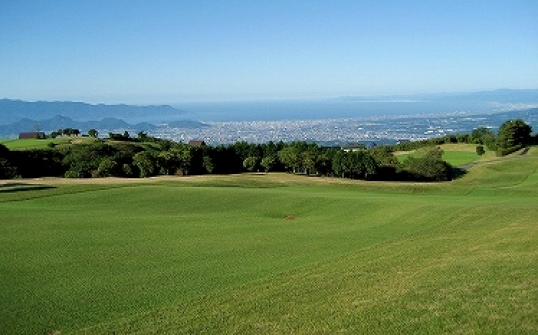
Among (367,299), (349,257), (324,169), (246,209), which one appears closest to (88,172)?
(324,169)

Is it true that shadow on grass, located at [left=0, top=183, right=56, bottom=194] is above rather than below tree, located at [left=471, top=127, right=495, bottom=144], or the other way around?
above

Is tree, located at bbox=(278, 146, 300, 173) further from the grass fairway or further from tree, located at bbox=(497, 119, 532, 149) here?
the grass fairway

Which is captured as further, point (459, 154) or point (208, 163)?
point (459, 154)

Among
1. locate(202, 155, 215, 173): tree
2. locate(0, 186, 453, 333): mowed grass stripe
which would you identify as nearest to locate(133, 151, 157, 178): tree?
locate(202, 155, 215, 173): tree

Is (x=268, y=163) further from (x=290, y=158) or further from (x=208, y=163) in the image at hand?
(x=208, y=163)

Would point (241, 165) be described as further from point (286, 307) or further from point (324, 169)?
point (286, 307)

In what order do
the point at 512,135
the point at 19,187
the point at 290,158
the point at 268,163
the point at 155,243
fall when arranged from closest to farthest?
1. the point at 155,243
2. the point at 19,187
3. the point at 290,158
4. the point at 268,163
5. the point at 512,135

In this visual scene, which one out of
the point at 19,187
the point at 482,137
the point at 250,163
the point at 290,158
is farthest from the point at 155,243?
the point at 482,137

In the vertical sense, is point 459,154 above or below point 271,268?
below

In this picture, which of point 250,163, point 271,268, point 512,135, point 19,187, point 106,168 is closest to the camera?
point 271,268
